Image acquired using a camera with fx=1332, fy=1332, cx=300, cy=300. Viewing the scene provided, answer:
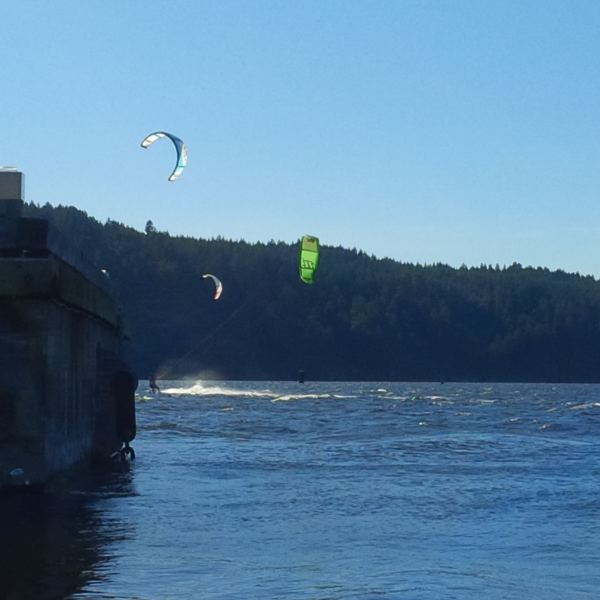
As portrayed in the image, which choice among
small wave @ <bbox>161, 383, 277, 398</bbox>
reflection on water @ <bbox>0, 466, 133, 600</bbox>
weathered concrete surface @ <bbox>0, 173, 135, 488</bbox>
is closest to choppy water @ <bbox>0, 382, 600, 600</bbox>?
reflection on water @ <bbox>0, 466, 133, 600</bbox>

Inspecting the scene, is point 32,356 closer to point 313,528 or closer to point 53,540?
point 53,540

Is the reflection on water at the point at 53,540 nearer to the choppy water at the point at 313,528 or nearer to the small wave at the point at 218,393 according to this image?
the choppy water at the point at 313,528

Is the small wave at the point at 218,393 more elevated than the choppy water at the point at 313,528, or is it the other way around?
the small wave at the point at 218,393

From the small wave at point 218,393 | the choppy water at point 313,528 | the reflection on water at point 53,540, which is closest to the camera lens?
the reflection on water at point 53,540

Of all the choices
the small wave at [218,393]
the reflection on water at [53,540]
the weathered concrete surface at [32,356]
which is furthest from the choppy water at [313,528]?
the small wave at [218,393]

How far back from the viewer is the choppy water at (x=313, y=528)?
10.9 metres

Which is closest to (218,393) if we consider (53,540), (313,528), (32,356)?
(32,356)

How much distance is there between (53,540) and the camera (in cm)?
1300

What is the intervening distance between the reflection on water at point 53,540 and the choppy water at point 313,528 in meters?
0.02

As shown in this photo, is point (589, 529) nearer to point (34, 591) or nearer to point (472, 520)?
point (472, 520)

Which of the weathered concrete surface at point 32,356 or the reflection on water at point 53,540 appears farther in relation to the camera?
the weathered concrete surface at point 32,356

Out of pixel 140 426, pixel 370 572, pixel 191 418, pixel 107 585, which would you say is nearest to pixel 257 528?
pixel 370 572

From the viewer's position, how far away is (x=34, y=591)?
33.2ft

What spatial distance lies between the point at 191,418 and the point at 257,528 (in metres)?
33.1
